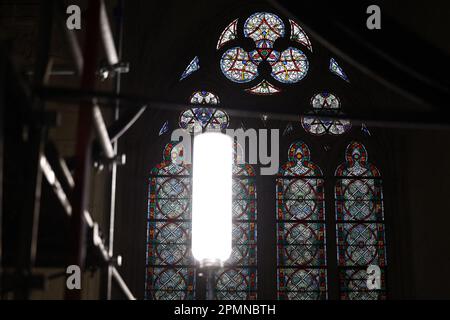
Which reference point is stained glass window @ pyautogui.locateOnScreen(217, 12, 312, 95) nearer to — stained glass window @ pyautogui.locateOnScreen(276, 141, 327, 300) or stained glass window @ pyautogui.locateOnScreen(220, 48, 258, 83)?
stained glass window @ pyautogui.locateOnScreen(220, 48, 258, 83)

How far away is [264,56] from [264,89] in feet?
1.35

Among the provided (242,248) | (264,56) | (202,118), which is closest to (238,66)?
(264,56)

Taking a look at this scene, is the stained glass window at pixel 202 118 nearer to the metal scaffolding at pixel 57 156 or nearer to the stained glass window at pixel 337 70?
the stained glass window at pixel 337 70

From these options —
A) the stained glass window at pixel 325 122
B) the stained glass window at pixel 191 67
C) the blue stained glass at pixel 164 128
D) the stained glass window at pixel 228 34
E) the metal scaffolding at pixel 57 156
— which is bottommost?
the metal scaffolding at pixel 57 156

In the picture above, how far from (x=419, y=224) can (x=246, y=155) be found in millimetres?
1975

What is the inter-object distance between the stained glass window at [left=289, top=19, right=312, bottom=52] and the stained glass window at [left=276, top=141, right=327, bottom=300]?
1268 mm

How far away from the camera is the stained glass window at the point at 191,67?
A: 8.95 metres

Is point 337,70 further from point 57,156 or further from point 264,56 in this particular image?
point 57,156

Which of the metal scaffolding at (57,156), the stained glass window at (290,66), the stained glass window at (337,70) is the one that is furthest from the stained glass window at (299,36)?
the metal scaffolding at (57,156)

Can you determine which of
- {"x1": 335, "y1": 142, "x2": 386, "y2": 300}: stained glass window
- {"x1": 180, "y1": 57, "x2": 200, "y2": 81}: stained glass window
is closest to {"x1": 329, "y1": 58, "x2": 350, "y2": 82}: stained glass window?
{"x1": 335, "y1": 142, "x2": 386, "y2": 300}: stained glass window

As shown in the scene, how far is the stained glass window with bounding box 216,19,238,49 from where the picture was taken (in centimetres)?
910

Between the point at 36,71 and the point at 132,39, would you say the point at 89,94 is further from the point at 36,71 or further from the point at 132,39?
the point at 132,39

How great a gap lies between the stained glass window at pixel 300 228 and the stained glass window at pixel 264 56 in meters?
0.84

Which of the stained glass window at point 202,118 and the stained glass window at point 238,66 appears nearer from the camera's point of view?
the stained glass window at point 202,118
